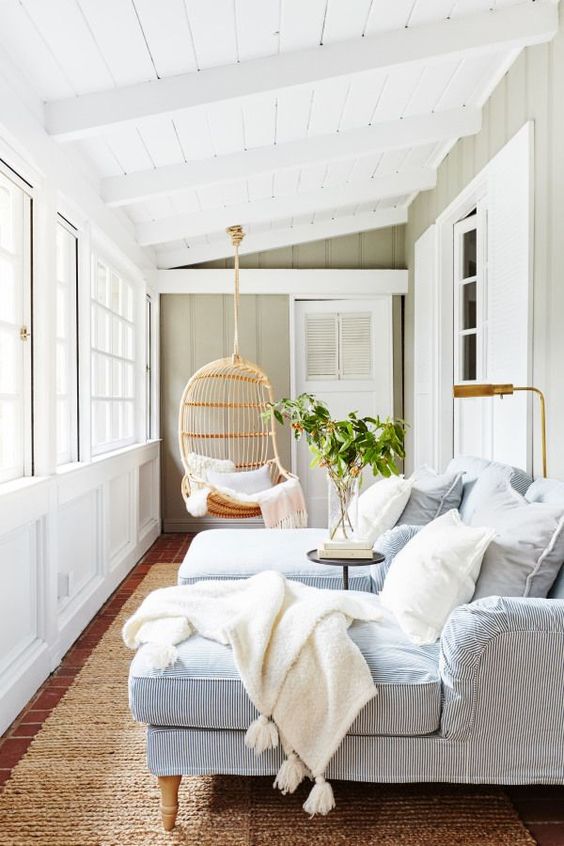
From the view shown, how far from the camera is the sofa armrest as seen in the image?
70.2 inches

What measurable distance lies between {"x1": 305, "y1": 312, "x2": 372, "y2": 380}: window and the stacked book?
355cm

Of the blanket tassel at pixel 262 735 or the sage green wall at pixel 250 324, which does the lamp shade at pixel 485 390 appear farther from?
the sage green wall at pixel 250 324

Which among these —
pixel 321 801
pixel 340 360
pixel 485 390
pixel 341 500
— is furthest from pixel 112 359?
pixel 321 801

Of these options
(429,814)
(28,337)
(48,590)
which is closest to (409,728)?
(429,814)

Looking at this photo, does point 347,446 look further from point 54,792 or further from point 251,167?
point 251,167

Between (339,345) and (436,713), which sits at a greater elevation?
(339,345)

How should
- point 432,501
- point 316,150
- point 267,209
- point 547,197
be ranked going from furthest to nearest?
1. point 267,209
2. point 316,150
3. point 432,501
4. point 547,197

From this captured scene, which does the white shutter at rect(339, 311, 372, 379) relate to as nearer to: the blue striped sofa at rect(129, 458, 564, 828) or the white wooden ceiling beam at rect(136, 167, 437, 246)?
the white wooden ceiling beam at rect(136, 167, 437, 246)

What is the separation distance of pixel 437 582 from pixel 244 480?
10.9 ft

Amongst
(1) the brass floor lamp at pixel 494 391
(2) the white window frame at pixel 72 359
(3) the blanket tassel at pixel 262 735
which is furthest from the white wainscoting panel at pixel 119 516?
(3) the blanket tassel at pixel 262 735

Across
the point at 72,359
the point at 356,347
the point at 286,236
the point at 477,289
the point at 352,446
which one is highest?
the point at 286,236

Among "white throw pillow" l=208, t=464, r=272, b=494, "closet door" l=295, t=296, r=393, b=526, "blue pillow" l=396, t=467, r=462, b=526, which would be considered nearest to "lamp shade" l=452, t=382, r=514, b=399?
"blue pillow" l=396, t=467, r=462, b=526

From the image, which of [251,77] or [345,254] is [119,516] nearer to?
[251,77]

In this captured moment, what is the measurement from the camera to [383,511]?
3.00 meters
